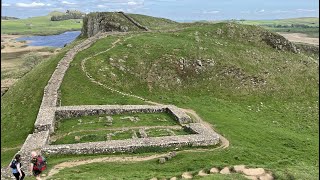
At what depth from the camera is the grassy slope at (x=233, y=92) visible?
32.9m

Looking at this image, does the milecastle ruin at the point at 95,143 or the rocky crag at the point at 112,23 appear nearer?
the milecastle ruin at the point at 95,143

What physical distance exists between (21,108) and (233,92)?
107ft

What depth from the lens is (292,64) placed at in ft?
231

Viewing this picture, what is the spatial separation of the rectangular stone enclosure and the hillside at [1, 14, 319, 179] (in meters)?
0.94

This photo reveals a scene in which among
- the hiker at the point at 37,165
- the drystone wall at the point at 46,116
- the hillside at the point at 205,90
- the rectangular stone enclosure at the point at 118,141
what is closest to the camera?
the hiker at the point at 37,165

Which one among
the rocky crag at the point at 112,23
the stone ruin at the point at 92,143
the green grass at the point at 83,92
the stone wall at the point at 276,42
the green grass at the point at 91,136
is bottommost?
the green grass at the point at 91,136

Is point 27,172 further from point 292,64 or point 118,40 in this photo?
point 292,64

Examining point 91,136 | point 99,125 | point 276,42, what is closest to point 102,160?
point 91,136

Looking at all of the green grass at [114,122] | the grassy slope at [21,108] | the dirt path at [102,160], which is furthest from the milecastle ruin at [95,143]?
the grassy slope at [21,108]

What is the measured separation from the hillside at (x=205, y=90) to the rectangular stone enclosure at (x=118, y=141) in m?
0.94

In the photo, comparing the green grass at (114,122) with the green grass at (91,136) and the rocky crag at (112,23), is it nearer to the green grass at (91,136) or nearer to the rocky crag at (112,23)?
the green grass at (91,136)

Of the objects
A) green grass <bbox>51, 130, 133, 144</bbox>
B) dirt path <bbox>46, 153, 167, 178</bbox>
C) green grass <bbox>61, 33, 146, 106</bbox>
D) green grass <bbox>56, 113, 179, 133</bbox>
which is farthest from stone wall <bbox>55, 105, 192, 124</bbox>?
dirt path <bbox>46, 153, 167, 178</bbox>

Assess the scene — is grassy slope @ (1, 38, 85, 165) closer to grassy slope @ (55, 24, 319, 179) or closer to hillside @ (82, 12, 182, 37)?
grassy slope @ (55, 24, 319, 179)

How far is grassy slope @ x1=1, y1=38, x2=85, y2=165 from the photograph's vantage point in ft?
131
